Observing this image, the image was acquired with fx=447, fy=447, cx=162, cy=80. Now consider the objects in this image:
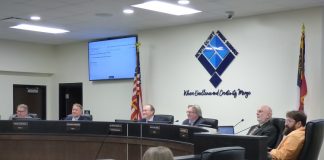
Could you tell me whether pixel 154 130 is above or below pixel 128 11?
below

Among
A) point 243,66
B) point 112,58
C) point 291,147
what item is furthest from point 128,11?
point 291,147

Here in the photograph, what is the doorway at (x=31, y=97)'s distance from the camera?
10.4m

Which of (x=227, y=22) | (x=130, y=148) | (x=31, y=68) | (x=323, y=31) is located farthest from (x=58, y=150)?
(x=31, y=68)

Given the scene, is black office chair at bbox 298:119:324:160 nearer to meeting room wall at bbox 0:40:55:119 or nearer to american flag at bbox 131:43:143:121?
american flag at bbox 131:43:143:121

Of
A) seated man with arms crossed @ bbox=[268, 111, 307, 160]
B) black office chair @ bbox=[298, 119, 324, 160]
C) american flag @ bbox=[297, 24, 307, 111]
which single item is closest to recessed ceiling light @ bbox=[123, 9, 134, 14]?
american flag @ bbox=[297, 24, 307, 111]

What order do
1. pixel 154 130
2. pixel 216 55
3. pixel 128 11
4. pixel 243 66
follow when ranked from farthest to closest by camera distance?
pixel 216 55 < pixel 243 66 < pixel 128 11 < pixel 154 130

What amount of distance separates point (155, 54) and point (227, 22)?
67.1 inches

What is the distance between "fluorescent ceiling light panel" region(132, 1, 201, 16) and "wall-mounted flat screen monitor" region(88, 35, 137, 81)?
6.91 feet

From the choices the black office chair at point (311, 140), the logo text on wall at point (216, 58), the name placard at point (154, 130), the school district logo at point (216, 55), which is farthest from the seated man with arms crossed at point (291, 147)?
the school district logo at point (216, 55)

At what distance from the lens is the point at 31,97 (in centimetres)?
1073

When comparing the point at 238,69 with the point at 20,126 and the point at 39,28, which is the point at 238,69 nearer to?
the point at 20,126

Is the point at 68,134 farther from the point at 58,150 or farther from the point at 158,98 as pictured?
A: the point at 158,98

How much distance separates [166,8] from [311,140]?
347 centimetres

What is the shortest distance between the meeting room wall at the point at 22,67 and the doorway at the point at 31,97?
10 centimetres
